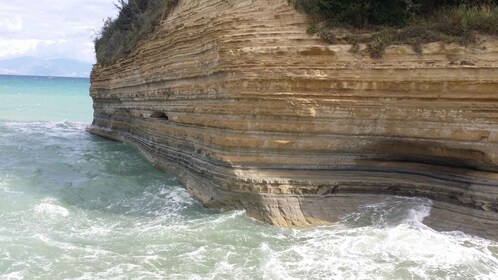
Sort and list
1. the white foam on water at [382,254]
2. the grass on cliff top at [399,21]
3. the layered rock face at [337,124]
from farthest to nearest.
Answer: the grass on cliff top at [399,21] < the layered rock face at [337,124] < the white foam on water at [382,254]

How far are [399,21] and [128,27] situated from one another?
13592 millimetres

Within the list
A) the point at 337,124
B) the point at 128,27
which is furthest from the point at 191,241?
the point at 128,27

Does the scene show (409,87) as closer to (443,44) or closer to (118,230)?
(443,44)

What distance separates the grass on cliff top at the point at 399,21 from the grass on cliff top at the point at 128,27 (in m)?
6.27

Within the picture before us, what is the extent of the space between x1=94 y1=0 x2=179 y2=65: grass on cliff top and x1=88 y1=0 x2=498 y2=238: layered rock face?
243 inches

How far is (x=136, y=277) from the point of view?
6.41 m

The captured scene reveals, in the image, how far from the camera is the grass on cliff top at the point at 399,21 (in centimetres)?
827

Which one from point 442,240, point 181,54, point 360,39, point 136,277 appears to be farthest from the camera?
point 181,54

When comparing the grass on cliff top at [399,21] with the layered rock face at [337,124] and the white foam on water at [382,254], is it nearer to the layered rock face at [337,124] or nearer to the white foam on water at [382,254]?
the layered rock face at [337,124]

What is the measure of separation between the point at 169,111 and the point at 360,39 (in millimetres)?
5326

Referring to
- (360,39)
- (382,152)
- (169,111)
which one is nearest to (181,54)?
(169,111)

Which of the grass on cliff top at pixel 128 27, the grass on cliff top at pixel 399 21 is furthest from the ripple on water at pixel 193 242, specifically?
the grass on cliff top at pixel 128 27

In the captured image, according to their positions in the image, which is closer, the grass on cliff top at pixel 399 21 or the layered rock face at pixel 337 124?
the layered rock face at pixel 337 124

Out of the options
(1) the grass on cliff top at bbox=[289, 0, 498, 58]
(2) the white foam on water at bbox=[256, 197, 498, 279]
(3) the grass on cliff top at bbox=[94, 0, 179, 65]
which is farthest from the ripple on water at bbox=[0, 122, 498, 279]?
(3) the grass on cliff top at bbox=[94, 0, 179, 65]
